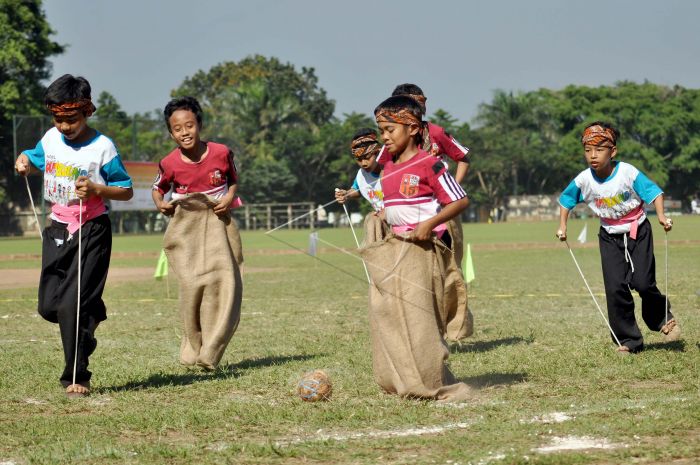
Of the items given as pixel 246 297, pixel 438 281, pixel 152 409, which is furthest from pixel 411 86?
pixel 246 297

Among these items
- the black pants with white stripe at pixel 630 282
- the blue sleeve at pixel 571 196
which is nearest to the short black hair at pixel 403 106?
the blue sleeve at pixel 571 196

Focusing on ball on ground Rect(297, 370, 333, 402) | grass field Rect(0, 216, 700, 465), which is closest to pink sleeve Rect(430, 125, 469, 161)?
grass field Rect(0, 216, 700, 465)

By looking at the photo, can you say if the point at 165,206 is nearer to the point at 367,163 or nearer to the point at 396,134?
the point at 367,163

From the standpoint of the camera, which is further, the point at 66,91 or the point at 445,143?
the point at 445,143

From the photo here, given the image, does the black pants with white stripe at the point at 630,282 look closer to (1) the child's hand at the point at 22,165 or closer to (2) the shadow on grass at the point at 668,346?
(2) the shadow on grass at the point at 668,346

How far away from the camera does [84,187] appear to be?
799cm

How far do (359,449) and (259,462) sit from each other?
21.6 inches

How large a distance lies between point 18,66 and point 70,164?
202 ft

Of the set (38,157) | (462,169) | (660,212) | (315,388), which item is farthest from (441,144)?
(38,157)

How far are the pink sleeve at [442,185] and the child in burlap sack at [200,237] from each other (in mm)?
2583

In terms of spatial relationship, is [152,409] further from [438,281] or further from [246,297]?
[246,297]

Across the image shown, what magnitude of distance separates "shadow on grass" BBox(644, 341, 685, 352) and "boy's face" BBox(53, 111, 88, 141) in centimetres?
520

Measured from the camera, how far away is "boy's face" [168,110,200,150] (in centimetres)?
934

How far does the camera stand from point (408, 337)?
24.8 ft
